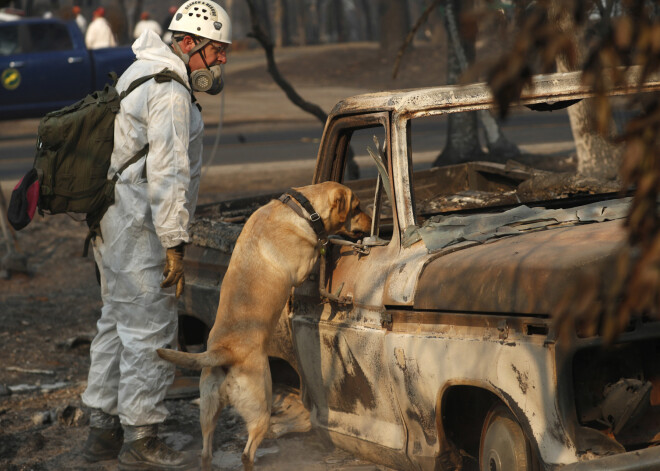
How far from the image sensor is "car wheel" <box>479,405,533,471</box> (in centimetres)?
361

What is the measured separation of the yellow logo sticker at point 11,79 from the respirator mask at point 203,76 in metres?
15.2

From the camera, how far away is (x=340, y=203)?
A: 4727 millimetres

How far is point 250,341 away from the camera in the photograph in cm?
461

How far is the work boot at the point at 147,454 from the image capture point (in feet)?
17.6

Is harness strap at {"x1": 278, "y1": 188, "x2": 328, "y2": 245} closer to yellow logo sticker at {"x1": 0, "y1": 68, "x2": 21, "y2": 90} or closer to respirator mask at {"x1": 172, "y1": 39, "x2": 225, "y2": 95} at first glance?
respirator mask at {"x1": 172, "y1": 39, "x2": 225, "y2": 95}

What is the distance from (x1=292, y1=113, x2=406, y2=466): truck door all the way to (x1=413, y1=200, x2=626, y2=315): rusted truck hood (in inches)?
14.4

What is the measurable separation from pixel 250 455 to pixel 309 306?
733 millimetres

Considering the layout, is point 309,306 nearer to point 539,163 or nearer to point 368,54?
point 539,163

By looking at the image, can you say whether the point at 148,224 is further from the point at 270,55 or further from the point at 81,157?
the point at 270,55

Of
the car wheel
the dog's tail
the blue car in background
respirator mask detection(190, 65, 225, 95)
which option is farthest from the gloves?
the blue car in background

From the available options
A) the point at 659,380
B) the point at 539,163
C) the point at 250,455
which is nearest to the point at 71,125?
the point at 250,455

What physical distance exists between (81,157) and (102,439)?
5.04ft

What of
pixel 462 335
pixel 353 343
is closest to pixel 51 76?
pixel 353 343

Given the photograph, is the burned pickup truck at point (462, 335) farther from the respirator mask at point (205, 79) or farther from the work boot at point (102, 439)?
the work boot at point (102, 439)
